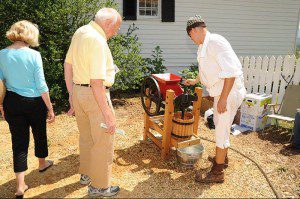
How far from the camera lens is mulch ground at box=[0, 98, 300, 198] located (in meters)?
3.98

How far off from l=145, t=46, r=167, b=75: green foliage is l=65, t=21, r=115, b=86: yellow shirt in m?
6.08

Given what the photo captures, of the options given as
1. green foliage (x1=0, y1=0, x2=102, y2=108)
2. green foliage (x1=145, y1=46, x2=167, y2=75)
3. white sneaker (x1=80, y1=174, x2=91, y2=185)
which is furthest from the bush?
white sneaker (x1=80, y1=174, x2=91, y2=185)

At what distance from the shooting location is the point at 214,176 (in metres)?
4.20

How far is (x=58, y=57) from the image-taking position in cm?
718

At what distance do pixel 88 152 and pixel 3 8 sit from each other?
5173mm

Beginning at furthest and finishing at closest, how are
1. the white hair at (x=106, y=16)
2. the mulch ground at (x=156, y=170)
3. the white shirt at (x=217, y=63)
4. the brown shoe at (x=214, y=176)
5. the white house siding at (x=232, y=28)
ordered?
the white house siding at (x=232, y=28), the brown shoe at (x=214, y=176), the mulch ground at (x=156, y=170), the white shirt at (x=217, y=63), the white hair at (x=106, y=16)

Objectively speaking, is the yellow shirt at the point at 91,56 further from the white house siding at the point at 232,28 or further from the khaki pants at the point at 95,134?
the white house siding at the point at 232,28

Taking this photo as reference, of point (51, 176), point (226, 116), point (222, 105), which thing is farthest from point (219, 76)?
point (51, 176)

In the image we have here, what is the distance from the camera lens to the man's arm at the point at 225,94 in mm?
3619

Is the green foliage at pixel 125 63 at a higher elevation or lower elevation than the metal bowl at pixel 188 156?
higher

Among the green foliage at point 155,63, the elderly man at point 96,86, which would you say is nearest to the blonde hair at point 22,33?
the elderly man at point 96,86

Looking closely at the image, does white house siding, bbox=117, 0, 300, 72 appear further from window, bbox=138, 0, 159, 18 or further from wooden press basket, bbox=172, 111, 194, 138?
wooden press basket, bbox=172, 111, 194, 138

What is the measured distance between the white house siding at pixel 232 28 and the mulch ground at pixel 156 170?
16.7ft

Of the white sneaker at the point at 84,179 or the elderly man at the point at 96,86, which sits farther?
the white sneaker at the point at 84,179
